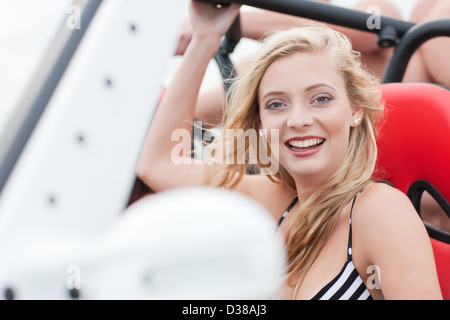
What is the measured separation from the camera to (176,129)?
1.25m

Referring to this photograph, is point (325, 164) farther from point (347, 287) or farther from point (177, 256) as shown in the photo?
point (177, 256)

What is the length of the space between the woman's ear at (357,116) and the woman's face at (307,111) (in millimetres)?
33

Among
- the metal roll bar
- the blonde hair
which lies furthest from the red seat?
the metal roll bar

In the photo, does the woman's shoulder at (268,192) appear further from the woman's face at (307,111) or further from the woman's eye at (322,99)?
A: the woman's eye at (322,99)

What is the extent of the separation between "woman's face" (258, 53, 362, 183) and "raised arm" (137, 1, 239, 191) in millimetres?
236

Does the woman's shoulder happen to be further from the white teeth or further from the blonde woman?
the white teeth

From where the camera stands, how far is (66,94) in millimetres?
445

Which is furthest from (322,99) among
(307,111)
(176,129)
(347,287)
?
(176,129)

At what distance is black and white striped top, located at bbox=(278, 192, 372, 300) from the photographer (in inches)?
33.6

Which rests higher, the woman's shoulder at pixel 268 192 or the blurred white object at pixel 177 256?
the blurred white object at pixel 177 256

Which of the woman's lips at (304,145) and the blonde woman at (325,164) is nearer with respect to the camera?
the blonde woman at (325,164)

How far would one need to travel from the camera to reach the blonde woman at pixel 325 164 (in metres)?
0.78

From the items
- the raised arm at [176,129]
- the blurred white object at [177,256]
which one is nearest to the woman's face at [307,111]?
the raised arm at [176,129]

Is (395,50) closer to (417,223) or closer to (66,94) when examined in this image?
(417,223)
